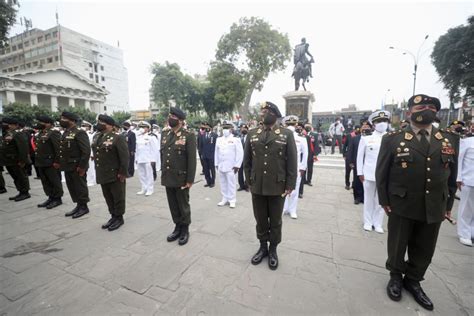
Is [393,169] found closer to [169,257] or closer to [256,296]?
[256,296]

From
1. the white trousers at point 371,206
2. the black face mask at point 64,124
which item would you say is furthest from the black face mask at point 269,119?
the black face mask at point 64,124

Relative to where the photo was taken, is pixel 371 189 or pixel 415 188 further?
pixel 371 189

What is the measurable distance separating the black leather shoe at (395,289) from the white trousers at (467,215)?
89.2 inches

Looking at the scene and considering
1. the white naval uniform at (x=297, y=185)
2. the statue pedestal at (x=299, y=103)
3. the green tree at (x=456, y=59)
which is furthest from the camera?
the green tree at (x=456, y=59)

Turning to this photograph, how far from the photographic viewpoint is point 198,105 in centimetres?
3753

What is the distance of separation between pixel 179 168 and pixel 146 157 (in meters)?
3.38

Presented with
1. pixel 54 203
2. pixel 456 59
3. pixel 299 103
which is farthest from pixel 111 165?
pixel 456 59

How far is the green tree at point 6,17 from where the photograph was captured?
50.3 feet

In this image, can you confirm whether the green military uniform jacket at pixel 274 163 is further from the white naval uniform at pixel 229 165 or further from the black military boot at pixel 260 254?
the white naval uniform at pixel 229 165

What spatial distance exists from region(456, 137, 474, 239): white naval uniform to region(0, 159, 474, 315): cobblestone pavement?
0.28 m

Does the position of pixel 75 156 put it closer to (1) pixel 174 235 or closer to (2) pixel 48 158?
(2) pixel 48 158

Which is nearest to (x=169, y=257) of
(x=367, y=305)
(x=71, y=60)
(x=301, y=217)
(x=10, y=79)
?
(x=367, y=305)

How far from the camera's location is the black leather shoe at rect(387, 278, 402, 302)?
2342 millimetres

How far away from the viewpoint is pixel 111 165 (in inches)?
163
